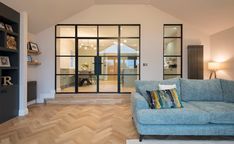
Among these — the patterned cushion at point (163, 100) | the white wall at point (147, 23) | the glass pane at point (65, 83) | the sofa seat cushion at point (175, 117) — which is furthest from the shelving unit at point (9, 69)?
the patterned cushion at point (163, 100)

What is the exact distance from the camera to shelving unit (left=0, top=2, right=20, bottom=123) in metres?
3.65

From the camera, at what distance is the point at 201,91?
3.50m

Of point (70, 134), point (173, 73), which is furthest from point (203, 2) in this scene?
point (70, 134)

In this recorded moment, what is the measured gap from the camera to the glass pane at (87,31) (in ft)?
20.1

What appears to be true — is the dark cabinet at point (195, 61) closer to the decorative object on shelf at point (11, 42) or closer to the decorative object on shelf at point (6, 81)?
the decorative object on shelf at point (11, 42)

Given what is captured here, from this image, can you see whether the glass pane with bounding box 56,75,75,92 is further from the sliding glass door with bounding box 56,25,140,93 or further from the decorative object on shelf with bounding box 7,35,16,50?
the decorative object on shelf with bounding box 7,35,16,50

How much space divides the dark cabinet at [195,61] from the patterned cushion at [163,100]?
3.23m

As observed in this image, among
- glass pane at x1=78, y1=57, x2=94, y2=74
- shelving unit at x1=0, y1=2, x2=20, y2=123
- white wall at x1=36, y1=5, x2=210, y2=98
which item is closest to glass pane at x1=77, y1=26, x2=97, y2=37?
white wall at x1=36, y1=5, x2=210, y2=98

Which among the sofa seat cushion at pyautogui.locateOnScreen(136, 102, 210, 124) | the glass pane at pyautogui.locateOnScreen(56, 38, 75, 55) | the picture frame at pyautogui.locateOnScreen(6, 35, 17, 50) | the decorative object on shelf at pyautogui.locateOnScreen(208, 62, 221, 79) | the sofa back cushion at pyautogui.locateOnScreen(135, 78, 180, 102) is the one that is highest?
the glass pane at pyautogui.locateOnScreen(56, 38, 75, 55)

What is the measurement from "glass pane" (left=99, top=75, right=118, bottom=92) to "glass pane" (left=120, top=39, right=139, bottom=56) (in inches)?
38.8

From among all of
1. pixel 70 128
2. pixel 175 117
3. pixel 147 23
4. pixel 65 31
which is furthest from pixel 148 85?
pixel 65 31

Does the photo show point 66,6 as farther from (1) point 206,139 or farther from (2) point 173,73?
(1) point 206,139

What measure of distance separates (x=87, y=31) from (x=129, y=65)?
1.95 metres

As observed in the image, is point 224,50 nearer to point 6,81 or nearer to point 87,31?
point 87,31
